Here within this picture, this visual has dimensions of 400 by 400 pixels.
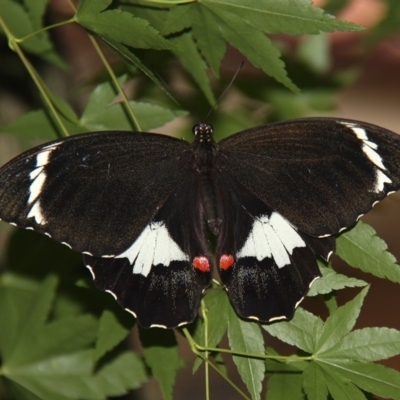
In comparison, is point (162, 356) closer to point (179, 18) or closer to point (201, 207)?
point (201, 207)

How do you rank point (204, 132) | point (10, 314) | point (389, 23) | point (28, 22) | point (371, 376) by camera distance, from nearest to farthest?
point (371, 376) < point (204, 132) < point (28, 22) < point (10, 314) < point (389, 23)

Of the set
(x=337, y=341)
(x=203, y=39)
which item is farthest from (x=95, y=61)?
(x=337, y=341)

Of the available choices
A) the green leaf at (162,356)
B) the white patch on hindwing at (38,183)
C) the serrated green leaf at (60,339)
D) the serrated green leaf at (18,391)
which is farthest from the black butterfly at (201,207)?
the serrated green leaf at (18,391)

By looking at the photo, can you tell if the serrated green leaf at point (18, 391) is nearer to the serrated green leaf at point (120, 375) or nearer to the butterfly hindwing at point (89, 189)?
the serrated green leaf at point (120, 375)

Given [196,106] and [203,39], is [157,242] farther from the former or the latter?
[196,106]


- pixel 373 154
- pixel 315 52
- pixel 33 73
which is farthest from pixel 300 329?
pixel 315 52
